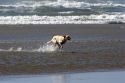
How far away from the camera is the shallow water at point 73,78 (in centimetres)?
1376

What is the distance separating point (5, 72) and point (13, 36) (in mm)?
10880

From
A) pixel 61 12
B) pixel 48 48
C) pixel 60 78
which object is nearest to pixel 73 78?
pixel 60 78

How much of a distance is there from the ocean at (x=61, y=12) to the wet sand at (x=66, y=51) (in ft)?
16.0

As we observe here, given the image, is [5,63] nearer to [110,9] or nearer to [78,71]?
[78,71]

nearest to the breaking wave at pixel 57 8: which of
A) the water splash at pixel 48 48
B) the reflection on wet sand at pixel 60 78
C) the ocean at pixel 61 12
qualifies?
the ocean at pixel 61 12

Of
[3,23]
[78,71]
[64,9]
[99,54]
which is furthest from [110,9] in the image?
[78,71]

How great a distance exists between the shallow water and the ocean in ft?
64.1

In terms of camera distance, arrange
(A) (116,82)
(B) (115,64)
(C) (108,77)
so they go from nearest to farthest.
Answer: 1. (A) (116,82)
2. (C) (108,77)
3. (B) (115,64)

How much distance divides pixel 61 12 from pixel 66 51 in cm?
2274

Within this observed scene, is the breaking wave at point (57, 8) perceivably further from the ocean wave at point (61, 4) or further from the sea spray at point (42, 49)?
the sea spray at point (42, 49)

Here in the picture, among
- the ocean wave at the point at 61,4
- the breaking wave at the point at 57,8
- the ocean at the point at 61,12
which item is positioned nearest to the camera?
the ocean at the point at 61,12

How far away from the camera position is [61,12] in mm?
43344

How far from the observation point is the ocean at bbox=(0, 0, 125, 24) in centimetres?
3609

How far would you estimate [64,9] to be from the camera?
152ft
